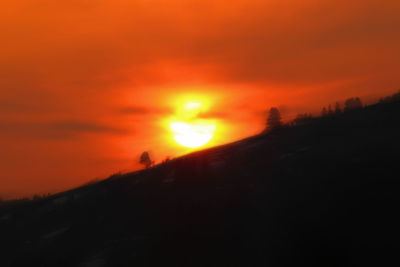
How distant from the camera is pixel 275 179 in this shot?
25188 millimetres

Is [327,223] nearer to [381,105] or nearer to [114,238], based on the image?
[114,238]

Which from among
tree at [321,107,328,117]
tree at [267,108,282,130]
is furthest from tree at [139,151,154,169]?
tree at [321,107,328,117]

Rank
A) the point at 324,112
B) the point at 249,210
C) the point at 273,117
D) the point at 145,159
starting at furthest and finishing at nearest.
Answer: the point at 145,159, the point at 273,117, the point at 324,112, the point at 249,210

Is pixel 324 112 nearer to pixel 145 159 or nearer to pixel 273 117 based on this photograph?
pixel 273 117

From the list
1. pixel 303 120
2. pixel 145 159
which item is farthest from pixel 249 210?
pixel 145 159

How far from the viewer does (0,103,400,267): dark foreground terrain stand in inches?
758

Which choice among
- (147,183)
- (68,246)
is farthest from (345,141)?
(68,246)

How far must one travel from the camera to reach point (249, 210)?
23.4m

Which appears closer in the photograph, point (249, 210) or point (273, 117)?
point (249, 210)

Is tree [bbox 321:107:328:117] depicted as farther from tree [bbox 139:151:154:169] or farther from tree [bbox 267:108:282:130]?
tree [bbox 139:151:154:169]

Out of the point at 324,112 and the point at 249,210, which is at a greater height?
the point at 324,112

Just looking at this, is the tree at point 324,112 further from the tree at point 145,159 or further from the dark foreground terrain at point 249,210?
the tree at point 145,159

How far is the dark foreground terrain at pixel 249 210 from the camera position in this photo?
19.3 meters

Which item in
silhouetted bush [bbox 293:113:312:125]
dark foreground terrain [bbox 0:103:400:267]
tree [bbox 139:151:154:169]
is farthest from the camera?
tree [bbox 139:151:154:169]
